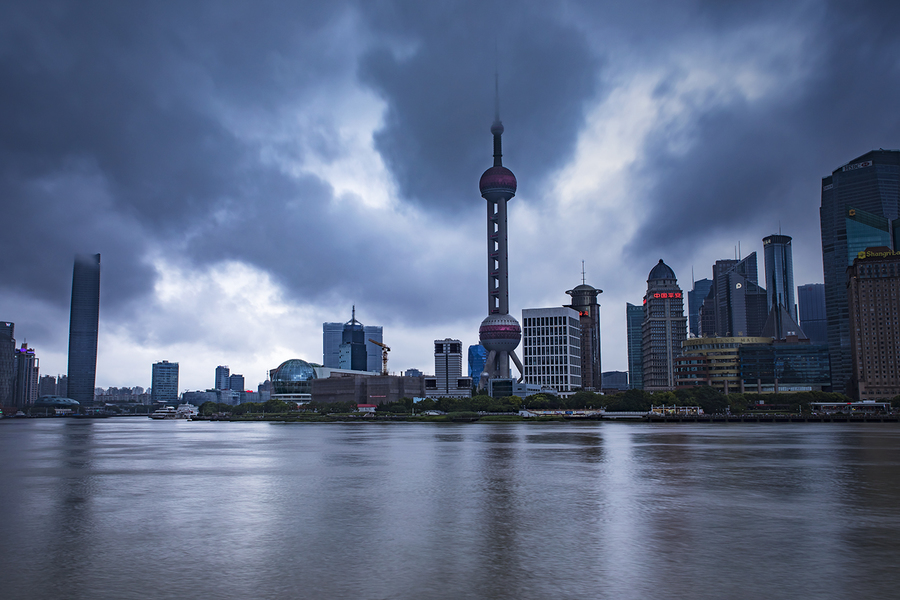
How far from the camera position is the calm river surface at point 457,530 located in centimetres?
2758

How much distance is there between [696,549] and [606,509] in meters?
11.4

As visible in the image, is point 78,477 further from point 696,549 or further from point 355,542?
point 696,549

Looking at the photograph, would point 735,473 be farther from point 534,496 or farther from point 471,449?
point 471,449

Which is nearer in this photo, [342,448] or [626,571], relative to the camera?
[626,571]

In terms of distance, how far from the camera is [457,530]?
124ft

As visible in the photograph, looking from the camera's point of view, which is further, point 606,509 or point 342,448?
point 342,448

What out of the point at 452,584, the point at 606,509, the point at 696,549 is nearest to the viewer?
the point at 452,584

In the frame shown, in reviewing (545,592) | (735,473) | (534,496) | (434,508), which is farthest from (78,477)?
(735,473)

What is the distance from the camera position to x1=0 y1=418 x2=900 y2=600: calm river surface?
27.6 meters

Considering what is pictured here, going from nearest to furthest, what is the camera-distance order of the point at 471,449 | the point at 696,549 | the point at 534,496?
the point at 696,549 → the point at 534,496 → the point at 471,449

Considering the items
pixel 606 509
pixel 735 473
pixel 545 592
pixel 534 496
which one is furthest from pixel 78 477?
pixel 735 473

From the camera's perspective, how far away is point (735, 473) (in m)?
62.6

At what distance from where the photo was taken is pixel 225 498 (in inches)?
1970

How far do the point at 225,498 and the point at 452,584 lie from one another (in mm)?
28144
